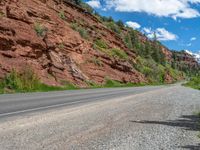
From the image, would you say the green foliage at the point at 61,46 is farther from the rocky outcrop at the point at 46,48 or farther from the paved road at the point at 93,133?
the paved road at the point at 93,133

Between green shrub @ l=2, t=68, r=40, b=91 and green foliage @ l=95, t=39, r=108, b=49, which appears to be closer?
green shrub @ l=2, t=68, r=40, b=91

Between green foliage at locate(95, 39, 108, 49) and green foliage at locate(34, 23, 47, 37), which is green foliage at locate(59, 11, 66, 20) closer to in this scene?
green foliage at locate(95, 39, 108, 49)

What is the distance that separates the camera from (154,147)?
8805mm

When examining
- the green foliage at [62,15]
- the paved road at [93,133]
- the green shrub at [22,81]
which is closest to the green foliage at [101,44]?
the green foliage at [62,15]

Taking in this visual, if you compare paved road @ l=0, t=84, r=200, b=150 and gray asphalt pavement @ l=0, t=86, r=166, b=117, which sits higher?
gray asphalt pavement @ l=0, t=86, r=166, b=117

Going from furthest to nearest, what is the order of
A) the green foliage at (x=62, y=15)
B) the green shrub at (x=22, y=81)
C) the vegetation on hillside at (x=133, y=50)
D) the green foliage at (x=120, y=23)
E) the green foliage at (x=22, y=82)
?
the green foliage at (x=120, y=23) → the vegetation on hillside at (x=133, y=50) → the green foliage at (x=62, y=15) → the green shrub at (x=22, y=81) → the green foliage at (x=22, y=82)

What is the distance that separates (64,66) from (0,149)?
3688 centimetres

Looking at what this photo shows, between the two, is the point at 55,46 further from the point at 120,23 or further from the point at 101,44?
the point at 120,23

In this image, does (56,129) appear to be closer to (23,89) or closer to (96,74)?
(23,89)

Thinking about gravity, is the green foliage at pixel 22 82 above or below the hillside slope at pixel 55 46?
below

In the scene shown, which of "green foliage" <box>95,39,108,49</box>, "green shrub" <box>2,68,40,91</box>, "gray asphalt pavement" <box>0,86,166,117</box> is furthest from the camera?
"green foliage" <box>95,39,108,49</box>

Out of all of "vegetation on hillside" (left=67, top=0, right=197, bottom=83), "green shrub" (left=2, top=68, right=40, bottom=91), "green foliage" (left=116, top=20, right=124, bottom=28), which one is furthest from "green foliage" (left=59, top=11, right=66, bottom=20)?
"green foliage" (left=116, top=20, right=124, bottom=28)

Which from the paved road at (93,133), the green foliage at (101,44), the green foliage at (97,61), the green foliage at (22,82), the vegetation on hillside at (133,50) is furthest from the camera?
the vegetation on hillside at (133,50)

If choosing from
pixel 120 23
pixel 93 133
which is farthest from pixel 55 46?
pixel 120 23
